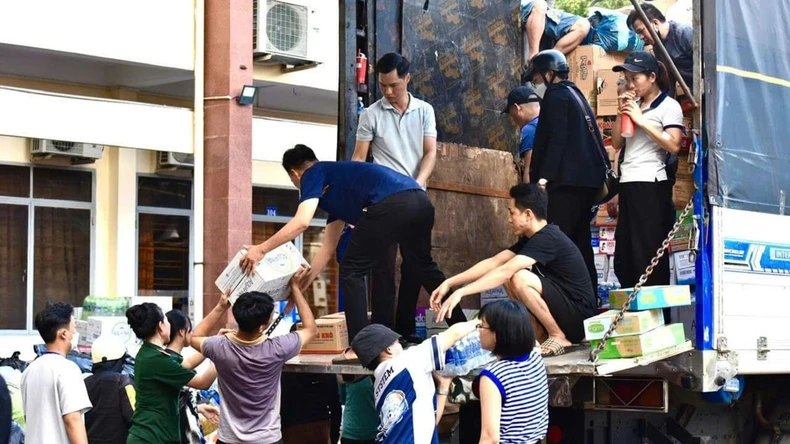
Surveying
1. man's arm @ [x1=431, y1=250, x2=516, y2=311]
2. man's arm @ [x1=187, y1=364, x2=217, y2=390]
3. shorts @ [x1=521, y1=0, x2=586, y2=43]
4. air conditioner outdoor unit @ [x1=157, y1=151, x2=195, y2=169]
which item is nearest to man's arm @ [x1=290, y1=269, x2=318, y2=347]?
man's arm @ [x1=187, y1=364, x2=217, y2=390]

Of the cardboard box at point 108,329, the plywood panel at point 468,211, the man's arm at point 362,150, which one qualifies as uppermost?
the man's arm at point 362,150

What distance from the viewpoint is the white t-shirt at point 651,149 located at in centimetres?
671

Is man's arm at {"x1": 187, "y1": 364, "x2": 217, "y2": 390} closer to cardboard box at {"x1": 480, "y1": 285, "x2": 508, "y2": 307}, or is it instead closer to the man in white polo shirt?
the man in white polo shirt

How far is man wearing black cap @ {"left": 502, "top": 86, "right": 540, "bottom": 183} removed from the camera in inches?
313

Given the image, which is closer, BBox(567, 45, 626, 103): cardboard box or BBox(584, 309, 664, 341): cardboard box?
BBox(584, 309, 664, 341): cardboard box

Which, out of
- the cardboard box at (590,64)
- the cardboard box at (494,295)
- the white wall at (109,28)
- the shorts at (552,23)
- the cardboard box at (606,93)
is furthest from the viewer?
the white wall at (109,28)

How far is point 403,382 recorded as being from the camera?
4973 mm

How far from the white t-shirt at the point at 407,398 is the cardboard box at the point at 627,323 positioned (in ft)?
3.77

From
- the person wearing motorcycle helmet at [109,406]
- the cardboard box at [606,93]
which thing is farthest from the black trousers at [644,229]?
the person wearing motorcycle helmet at [109,406]

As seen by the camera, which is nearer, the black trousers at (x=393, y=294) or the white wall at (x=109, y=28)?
the black trousers at (x=393, y=294)

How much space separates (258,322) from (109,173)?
35.1ft

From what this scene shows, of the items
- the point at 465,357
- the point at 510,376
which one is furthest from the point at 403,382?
the point at 465,357

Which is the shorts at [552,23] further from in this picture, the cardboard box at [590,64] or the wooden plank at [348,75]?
the wooden plank at [348,75]

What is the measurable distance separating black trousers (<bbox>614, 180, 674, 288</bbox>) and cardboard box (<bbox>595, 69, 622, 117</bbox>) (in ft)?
4.46
